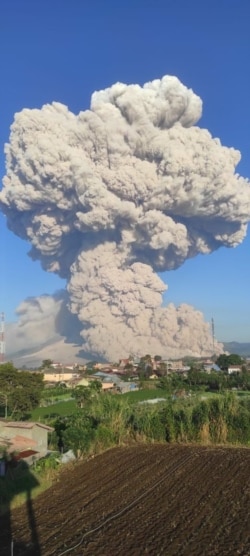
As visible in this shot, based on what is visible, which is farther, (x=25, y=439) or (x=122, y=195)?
(x=122, y=195)

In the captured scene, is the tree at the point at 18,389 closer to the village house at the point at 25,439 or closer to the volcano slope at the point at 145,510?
the village house at the point at 25,439

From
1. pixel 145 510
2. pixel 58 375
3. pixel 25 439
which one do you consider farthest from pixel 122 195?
pixel 145 510

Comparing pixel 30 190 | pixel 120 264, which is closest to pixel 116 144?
pixel 30 190

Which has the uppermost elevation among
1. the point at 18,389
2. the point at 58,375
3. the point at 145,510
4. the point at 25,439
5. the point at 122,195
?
the point at 122,195

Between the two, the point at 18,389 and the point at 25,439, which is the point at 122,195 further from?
the point at 25,439

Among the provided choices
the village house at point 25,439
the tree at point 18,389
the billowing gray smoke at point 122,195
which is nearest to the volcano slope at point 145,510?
the village house at point 25,439

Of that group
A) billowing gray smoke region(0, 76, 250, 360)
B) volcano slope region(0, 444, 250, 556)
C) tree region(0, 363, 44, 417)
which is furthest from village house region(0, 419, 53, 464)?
billowing gray smoke region(0, 76, 250, 360)

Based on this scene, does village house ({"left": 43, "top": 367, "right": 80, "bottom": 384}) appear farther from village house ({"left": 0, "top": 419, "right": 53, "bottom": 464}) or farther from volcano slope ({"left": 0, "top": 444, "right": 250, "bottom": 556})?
volcano slope ({"left": 0, "top": 444, "right": 250, "bottom": 556})
